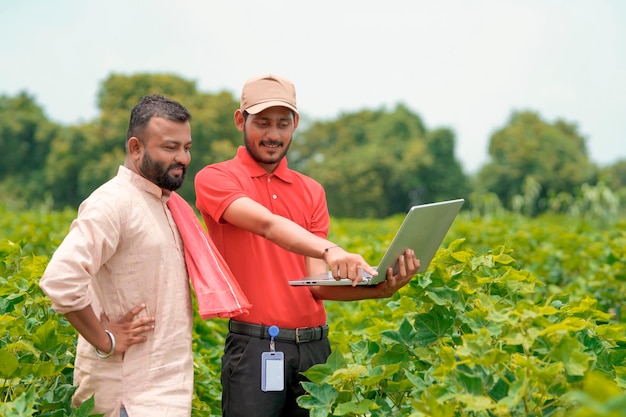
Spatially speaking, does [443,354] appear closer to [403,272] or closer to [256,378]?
[403,272]

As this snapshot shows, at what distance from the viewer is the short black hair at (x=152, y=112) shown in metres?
2.92

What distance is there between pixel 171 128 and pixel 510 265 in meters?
1.33

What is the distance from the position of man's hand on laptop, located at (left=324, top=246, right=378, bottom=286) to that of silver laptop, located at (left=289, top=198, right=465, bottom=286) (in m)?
0.04

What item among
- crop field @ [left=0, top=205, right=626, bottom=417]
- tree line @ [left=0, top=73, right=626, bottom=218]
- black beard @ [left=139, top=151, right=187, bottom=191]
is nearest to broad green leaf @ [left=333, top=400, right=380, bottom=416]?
crop field @ [left=0, top=205, right=626, bottom=417]

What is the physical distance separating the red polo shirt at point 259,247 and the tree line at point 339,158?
5035 centimetres

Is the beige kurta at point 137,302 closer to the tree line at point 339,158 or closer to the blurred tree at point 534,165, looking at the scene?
the tree line at point 339,158

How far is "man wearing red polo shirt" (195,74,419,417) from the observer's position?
10.7 ft

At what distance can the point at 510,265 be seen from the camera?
3.35 metres

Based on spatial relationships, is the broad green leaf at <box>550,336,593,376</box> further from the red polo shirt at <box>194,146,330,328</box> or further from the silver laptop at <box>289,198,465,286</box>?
the red polo shirt at <box>194,146,330,328</box>

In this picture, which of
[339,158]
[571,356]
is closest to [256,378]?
[571,356]

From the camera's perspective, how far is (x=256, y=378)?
3.26m

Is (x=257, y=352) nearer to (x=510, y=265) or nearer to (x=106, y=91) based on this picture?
(x=510, y=265)

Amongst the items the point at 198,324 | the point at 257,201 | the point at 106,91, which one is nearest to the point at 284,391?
the point at 257,201

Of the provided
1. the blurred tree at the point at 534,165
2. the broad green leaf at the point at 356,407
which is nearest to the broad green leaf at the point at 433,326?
the broad green leaf at the point at 356,407
